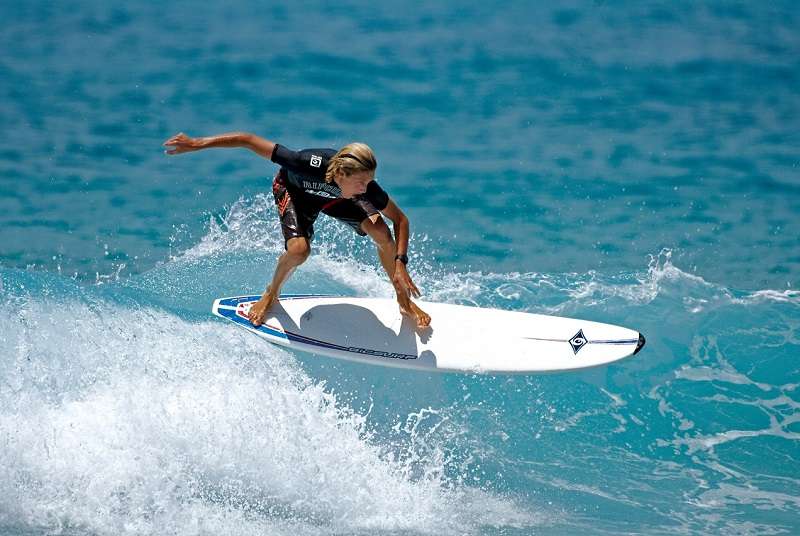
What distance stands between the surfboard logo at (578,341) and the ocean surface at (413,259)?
38.7 inches

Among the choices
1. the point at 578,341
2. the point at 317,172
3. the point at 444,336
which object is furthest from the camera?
the point at 444,336

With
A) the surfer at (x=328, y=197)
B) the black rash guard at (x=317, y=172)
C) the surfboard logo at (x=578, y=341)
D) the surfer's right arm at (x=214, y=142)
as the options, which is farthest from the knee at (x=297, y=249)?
the surfboard logo at (x=578, y=341)

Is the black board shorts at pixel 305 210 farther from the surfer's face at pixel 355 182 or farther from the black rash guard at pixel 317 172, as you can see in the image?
the surfer's face at pixel 355 182

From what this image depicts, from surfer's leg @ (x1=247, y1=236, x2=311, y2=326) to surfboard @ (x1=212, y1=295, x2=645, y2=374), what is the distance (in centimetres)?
8

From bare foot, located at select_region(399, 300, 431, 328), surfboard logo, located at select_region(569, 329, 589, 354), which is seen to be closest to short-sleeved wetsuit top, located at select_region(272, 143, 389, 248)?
bare foot, located at select_region(399, 300, 431, 328)

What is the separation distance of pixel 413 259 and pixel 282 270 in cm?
399

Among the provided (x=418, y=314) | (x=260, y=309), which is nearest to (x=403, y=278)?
(x=418, y=314)

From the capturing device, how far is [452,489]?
612 centimetres

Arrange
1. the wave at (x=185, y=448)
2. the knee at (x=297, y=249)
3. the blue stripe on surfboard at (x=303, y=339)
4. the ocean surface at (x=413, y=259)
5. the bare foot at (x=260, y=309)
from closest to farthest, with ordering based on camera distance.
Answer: the wave at (x=185, y=448) → the ocean surface at (x=413, y=259) → the knee at (x=297, y=249) → the blue stripe on surfboard at (x=303, y=339) → the bare foot at (x=260, y=309)

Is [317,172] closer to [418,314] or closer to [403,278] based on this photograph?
[403,278]

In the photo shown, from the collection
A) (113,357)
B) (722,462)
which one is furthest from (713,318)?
(113,357)

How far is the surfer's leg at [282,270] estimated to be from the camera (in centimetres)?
612

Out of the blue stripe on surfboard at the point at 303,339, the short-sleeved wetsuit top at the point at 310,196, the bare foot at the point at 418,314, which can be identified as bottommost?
the blue stripe on surfboard at the point at 303,339

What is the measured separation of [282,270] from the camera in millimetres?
6332
